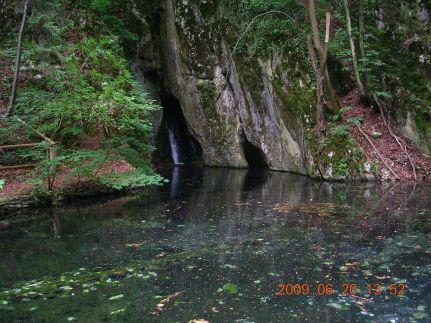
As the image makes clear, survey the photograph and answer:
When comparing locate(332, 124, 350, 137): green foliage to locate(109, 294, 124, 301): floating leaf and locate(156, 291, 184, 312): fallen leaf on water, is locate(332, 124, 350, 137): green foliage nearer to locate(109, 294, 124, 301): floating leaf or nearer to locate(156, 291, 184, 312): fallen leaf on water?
locate(156, 291, 184, 312): fallen leaf on water

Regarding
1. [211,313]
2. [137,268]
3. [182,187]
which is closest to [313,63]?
[182,187]

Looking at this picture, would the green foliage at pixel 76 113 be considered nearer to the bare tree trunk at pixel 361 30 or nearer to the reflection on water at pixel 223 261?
the reflection on water at pixel 223 261

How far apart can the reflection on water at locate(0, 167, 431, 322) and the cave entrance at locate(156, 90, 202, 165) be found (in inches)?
447

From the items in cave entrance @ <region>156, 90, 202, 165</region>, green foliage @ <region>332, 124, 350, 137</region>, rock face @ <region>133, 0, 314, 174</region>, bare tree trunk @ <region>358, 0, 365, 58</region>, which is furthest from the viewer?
cave entrance @ <region>156, 90, 202, 165</region>

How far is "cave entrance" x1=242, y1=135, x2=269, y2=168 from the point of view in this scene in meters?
19.4

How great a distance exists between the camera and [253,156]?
2048 centimetres

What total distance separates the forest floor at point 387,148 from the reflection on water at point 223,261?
8.74 ft

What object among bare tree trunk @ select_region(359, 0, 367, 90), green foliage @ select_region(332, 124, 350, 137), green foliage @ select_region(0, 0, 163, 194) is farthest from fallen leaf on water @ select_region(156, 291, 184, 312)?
bare tree trunk @ select_region(359, 0, 367, 90)

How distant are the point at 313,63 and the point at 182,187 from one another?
6096 millimetres

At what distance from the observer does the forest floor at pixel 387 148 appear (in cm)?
1314

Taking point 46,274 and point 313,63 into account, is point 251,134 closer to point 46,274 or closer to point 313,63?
point 313,63

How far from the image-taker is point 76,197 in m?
11.1

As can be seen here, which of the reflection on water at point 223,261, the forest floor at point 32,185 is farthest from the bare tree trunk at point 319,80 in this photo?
the forest floor at point 32,185
